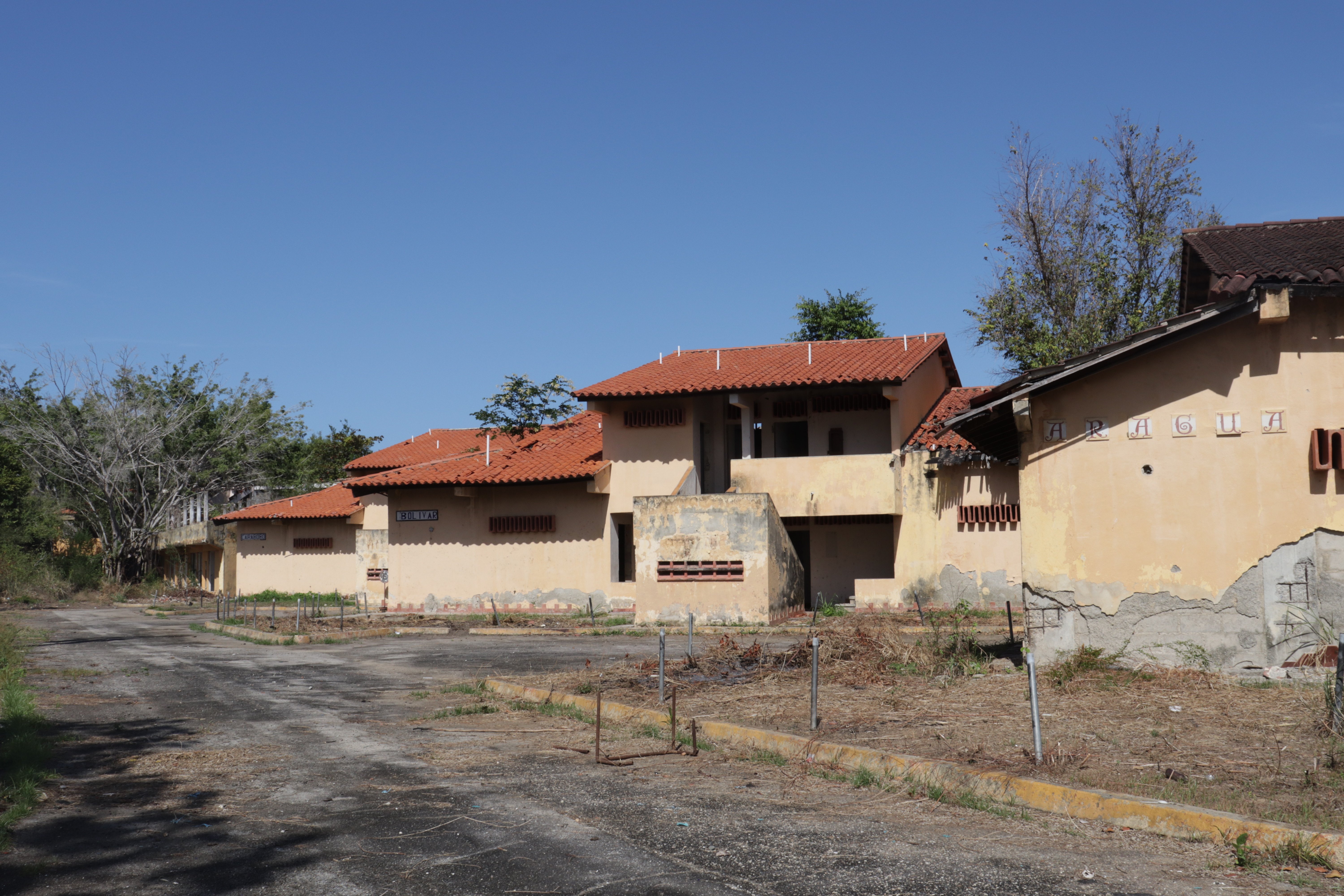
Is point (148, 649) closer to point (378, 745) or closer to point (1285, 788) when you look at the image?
point (378, 745)

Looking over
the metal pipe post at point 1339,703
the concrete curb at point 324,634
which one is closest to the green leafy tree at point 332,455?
the concrete curb at point 324,634

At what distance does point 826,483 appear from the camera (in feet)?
87.4

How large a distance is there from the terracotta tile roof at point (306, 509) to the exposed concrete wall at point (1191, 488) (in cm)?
3048

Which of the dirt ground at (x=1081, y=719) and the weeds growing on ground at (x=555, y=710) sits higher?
the dirt ground at (x=1081, y=719)

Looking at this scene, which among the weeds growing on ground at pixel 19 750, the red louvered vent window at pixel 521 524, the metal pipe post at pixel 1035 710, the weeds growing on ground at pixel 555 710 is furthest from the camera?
the red louvered vent window at pixel 521 524

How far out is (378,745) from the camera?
33.3ft

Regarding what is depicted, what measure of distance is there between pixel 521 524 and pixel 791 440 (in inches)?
333

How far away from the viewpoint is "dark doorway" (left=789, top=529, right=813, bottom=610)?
3030 cm

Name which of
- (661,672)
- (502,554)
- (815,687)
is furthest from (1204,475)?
(502,554)

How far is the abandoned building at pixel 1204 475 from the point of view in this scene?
11258mm

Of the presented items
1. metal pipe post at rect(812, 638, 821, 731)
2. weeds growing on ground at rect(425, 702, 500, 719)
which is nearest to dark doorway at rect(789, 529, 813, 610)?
weeds growing on ground at rect(425, 702, 500, 719)

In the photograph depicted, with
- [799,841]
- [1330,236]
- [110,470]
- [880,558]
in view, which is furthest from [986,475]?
[110,470]

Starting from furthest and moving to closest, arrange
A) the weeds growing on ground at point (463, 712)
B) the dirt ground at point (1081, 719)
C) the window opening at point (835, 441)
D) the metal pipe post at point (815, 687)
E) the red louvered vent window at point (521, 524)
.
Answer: the red louvered vent window at point (521, 524)
the window opening at point (835, 441)
the weeds growing on ground at point (463, 712)
the metal pipe post at point (815, 687)
the dirt ground at point (1081, 719)

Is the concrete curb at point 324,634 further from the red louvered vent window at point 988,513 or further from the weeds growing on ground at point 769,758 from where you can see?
the weeds growing on ground at point 769,758
